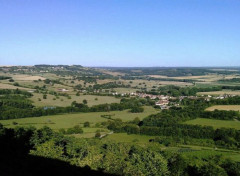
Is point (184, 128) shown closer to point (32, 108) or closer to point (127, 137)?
point (127, 137)

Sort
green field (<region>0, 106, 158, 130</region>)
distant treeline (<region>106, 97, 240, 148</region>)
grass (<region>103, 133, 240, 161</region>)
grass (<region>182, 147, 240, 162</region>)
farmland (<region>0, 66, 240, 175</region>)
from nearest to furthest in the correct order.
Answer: grass (<region>182, 147, 240, 162</region>) → grass (<region>103, 133, 240, 161</region>) → farmland (<region>0, 66, 240, 175</region>) → distant treeline (<region>106, 97, 240, 148</region>) → green field (<region>0, 106, 158, 130</region>)

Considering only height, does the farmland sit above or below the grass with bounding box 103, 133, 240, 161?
above

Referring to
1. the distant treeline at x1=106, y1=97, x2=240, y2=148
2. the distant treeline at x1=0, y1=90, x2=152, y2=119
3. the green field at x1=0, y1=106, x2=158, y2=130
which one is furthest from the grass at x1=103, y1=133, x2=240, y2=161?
the distant treeline at x1=0, y1=90, x2=152, y2=119

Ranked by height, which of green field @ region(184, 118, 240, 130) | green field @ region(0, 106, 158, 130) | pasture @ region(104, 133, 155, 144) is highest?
green field @ region(184, 118, 240, 130)

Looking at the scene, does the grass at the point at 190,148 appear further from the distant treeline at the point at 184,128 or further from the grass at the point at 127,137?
the distant treeline at the point at 184,128

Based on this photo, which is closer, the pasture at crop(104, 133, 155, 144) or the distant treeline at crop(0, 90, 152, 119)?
the pasture at crop(104, 133, 155, 144)

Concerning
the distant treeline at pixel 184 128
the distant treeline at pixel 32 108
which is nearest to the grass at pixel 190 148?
the distant treeline at pixel 184 128

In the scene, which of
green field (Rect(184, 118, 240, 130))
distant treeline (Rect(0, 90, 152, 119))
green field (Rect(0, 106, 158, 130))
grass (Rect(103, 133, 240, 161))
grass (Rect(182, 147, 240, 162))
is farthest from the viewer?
distant treeline (Rect(0, 90, 152, 119))

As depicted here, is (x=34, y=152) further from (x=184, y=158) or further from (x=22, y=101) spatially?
(x=22, y=101)

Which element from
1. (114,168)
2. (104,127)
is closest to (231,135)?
(104,127)

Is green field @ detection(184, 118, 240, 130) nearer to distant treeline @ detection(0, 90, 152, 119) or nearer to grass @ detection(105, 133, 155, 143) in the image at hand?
grass @ detection(105, 133, 155, 143)

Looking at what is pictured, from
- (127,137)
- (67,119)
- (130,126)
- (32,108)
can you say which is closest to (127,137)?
(127,137)
